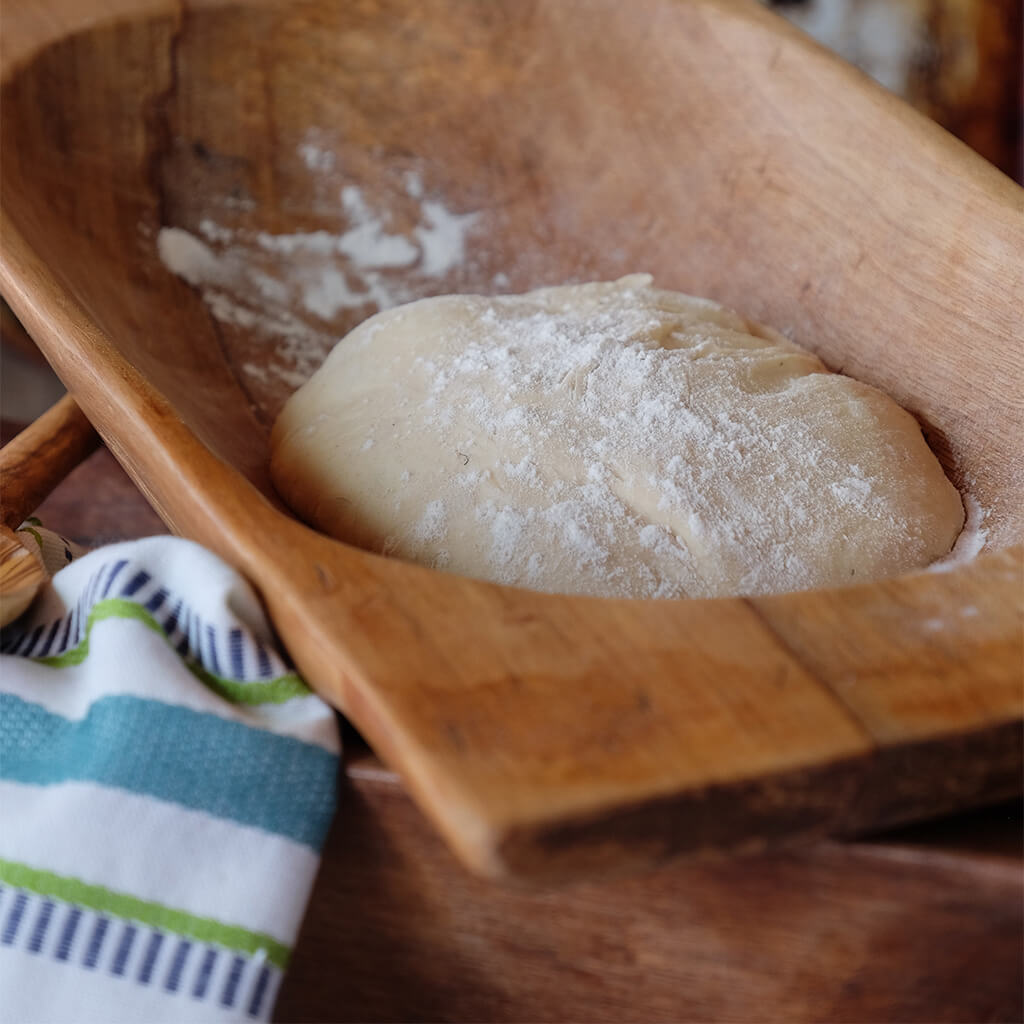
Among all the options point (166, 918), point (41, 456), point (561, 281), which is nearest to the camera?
point (166, 918)

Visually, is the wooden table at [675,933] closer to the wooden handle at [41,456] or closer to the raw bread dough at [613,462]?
the raw bread dough at [613,462]

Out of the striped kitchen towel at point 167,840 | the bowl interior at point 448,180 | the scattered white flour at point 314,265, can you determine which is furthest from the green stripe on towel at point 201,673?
the scattered white flour at point 314,265

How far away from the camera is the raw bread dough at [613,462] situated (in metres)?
0.57

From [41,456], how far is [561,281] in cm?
45

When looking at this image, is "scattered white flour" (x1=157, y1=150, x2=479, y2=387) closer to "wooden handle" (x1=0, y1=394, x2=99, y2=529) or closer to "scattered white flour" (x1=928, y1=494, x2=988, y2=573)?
"wooden handle" (x1=0, y1=394, x2=99, y2=529)

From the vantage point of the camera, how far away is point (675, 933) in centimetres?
42

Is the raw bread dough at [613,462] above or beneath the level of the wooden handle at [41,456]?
above

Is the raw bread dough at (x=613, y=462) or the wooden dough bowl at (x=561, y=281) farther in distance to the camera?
the raw bread dough at (x=613, y=462)

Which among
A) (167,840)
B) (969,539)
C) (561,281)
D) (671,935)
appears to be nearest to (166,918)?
(167,840)

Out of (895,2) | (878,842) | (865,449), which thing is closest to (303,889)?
(878,842)

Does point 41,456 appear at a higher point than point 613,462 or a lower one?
lower

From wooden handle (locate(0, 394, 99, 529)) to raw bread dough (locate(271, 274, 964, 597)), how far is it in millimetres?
130

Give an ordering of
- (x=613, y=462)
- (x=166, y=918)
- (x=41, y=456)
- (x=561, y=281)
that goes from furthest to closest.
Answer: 1. (x=561, y=281)
2. (x=41, y=456)
3. (x=613, y=462)
4. (x=166, y=918)

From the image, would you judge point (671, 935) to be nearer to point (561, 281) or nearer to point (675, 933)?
point (675, 933)
